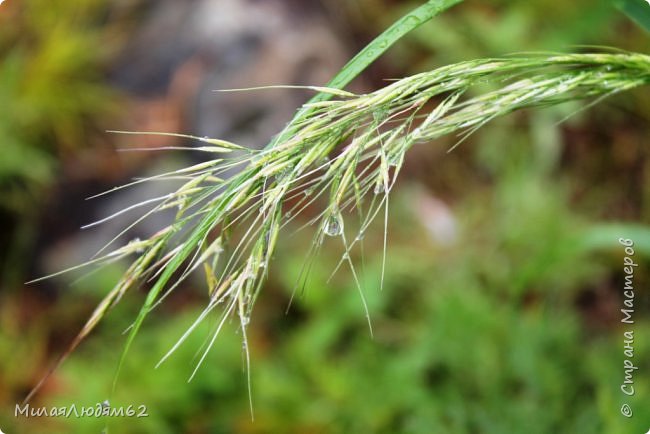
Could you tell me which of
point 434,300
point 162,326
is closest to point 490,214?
point 434,300

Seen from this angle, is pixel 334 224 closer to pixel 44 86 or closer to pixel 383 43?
pixel 383 43

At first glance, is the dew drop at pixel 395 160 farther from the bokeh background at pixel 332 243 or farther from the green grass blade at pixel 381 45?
the bokeh background at pixel 332 243

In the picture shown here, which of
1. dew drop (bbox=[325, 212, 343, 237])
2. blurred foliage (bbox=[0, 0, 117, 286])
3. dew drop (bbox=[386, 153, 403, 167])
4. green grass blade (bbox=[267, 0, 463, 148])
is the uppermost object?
blurred foliage (bbox=[0, 0, 117, 286])

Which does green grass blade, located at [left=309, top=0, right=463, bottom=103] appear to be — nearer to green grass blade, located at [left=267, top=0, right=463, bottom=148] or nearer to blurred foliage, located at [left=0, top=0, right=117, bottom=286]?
green grass blade, located at [left=267, top=0, right=463, bottom=148]

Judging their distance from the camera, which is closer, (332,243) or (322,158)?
(322,158)

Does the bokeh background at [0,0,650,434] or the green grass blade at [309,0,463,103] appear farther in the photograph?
the bokeh background at [0,0,650,434]

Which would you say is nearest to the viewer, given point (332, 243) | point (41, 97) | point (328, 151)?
point (328, 151)

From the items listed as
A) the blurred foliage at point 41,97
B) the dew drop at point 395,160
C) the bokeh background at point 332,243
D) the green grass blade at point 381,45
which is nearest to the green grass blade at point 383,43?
the green grass blade at point 381,45

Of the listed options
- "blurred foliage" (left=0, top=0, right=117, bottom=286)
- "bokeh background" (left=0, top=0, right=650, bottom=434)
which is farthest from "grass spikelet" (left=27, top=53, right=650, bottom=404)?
"blurred foliage" (left=0, top=0, right=117, bottom=286)

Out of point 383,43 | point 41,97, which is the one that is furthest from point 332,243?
point 383,43

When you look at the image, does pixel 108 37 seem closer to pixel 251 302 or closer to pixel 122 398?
pixel 122 398
